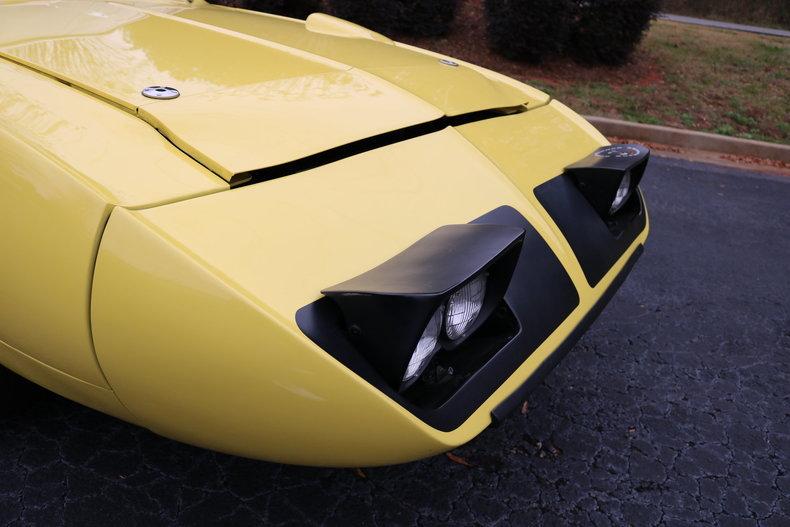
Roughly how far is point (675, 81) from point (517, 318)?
6807mm

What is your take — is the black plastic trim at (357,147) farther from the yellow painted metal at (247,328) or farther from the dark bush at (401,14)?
the dark bush at (401,14)

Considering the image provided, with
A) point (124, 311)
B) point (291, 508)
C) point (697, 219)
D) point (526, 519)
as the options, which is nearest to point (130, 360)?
point (124, 311)

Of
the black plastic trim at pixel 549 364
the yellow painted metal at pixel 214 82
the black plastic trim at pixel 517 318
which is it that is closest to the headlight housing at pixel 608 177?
the black plastic trim at pixel 549 364

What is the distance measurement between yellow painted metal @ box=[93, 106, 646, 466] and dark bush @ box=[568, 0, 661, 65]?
6.76 metres

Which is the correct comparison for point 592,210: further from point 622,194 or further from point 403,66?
point 403,66

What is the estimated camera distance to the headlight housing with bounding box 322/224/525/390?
1094 millimetres

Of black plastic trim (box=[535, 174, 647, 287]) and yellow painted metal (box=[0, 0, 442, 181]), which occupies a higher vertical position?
yellow painted metal (box=[0, 0, 442, 181])

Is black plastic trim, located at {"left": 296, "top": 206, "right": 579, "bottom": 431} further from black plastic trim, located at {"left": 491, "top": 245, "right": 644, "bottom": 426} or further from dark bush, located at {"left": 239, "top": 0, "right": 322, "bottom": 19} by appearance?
dark bush, located at {"left": 239, "top": 0, "right": 322, "bottom": 19}

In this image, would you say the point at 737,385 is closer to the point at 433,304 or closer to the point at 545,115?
the point at 545,115

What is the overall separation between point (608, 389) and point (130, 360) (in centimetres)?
170

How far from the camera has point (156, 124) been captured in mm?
1416

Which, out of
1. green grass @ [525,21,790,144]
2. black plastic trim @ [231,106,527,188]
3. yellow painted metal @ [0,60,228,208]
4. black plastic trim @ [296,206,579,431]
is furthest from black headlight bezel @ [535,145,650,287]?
green grass @ [525,21,790,144]

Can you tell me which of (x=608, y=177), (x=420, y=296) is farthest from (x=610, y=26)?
(x=420, y=296)

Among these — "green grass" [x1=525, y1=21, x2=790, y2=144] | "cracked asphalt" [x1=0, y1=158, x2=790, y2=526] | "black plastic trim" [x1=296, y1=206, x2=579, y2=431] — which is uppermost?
"black plastic trim" [x1=296, y1=206, x2=579, y2=431]
